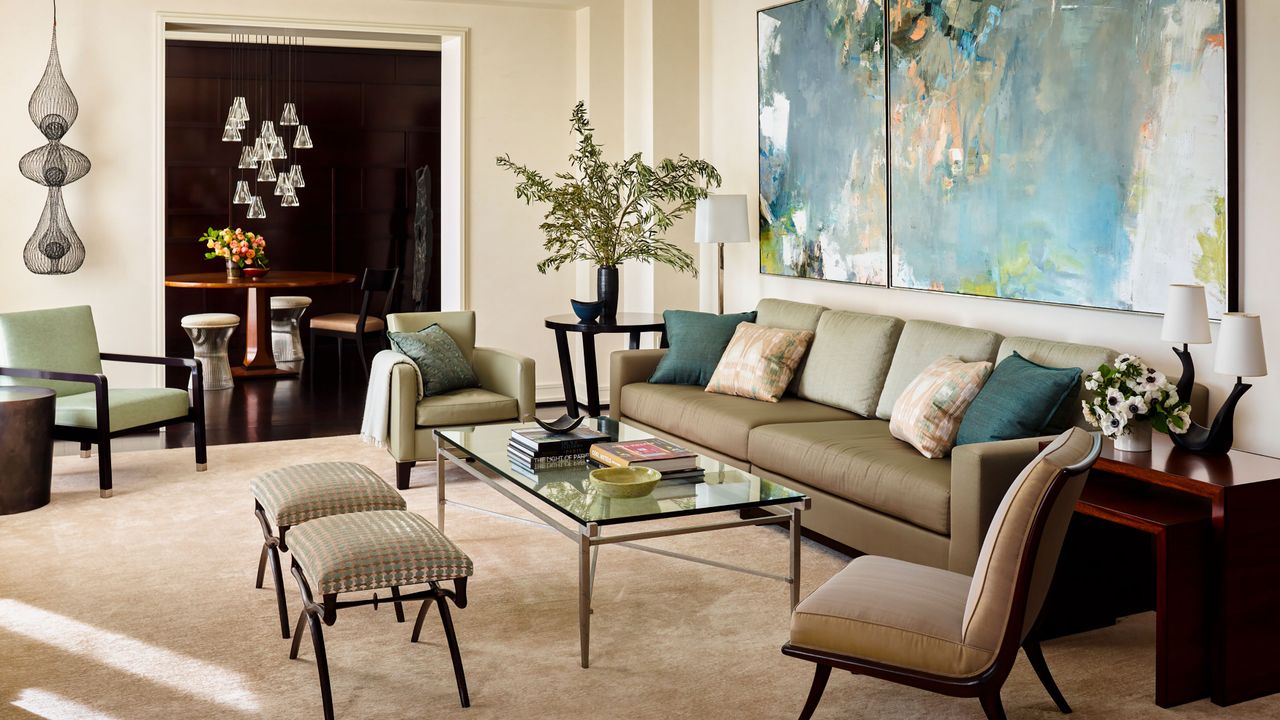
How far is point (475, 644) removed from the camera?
3.64 metres

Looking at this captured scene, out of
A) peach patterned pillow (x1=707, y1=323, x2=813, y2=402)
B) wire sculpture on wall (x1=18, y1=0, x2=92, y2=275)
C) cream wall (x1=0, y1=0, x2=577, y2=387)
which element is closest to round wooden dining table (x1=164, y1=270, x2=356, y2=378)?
cream wall (x1=0, y1=0, x2=577, y2=387)

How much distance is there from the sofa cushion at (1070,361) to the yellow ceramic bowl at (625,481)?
4.68 feet

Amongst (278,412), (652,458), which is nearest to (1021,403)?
(652,458)

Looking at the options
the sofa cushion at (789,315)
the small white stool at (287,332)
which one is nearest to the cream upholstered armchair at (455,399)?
the sofa cushion at (789,315)

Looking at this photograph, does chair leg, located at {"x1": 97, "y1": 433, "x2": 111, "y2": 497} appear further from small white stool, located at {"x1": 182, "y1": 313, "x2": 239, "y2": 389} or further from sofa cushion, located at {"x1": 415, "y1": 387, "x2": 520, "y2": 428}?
small white stool, located at {"x1": 182, "y1": 313, "x2": 239, "y2": 389}

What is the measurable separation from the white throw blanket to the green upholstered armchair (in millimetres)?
909

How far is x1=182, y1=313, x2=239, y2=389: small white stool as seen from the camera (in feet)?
28.6

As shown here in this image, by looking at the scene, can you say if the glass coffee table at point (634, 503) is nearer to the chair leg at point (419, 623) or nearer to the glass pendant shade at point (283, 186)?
the chair leg at point (419, 623)

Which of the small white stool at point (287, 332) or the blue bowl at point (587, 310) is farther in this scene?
the small white stool at point (287, 332)

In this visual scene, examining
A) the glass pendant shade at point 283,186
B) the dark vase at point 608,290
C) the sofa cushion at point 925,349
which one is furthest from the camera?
the glass pendant shade at point 283,186

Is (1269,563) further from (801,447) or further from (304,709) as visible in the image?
(304,709)

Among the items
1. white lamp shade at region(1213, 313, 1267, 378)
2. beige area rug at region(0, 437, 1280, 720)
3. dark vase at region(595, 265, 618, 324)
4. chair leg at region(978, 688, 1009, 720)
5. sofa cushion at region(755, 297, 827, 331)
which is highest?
dark vase at region(595, 265, 618, 324)

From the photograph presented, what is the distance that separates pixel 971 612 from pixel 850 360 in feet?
8.44

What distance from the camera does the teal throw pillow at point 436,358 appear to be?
5820 millimetres
